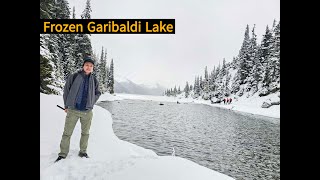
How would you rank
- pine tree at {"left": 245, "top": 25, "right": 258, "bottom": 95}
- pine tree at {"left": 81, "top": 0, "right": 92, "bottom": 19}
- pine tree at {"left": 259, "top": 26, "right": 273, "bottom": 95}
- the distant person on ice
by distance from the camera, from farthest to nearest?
1. pine tree at {"left": 245, "top": 25, "right": 258, "bottom": 95}
2. pine tree at {"left": 259, "top": 26, "right": 273, "bottom": 95}
3. pine tree at {"left": 81, "top": 0, "right": 92, "bottom": 19}
4. the distant person on ice

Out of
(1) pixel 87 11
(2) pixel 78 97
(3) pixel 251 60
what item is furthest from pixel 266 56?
(2) pixel 78 97

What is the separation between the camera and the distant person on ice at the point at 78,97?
5945 mm

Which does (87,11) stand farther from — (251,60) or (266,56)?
(251,60)

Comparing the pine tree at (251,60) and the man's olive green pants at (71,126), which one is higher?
the pine tree at (251,60)

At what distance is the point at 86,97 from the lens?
241 inches

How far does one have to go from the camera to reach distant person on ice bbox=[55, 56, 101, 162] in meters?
5.95

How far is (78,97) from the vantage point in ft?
19.8

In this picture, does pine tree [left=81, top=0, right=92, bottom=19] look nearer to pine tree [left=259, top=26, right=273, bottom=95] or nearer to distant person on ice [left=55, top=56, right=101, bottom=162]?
distant person on ice [left=55, top=56, right=101, bottom=162]

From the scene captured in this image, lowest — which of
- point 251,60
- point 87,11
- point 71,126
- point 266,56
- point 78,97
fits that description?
point 71,126

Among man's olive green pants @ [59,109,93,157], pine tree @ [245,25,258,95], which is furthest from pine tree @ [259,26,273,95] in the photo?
man's olive green pants @ [59,109,93,157]

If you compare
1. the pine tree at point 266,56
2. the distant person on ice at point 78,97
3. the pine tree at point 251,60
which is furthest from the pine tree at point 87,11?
the pine tree at point 251,60

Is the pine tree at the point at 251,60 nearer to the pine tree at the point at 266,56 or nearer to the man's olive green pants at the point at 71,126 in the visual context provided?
the pine tree at the point at 266,56
